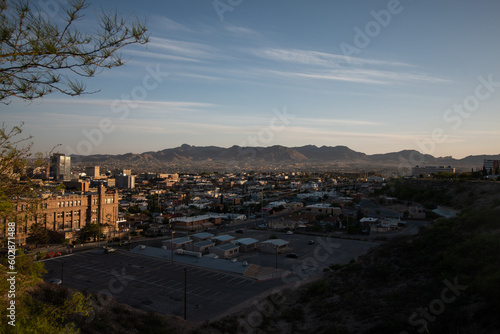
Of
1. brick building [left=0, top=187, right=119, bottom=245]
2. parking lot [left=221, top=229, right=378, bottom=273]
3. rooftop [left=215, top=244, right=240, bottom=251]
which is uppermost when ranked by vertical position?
brick building [left=0, top=187, right=119, bottom=245]

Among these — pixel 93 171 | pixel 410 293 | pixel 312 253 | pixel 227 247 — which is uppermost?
pixel 410 293

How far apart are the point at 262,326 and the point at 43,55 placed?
7.63m

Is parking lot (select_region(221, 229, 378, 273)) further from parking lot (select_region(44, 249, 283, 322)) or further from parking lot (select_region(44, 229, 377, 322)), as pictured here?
parking lot (select_region(44, 249, 283, 322))

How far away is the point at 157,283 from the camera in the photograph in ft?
41.9

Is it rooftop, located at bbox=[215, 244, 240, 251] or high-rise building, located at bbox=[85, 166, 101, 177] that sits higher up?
high-rise building, located at bbox=[85, 166, 101, 177]

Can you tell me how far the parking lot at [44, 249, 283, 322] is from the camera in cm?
1068

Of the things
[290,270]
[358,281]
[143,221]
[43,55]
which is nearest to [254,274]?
[290,270]

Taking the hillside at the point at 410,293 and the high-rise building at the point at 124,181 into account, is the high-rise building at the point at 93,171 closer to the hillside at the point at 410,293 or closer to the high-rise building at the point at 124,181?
the high-rise building at the point at 124,181

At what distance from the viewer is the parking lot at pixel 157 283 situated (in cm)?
1068

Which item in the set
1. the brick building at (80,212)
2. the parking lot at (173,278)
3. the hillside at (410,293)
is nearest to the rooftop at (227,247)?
the parking lot at (173,278)

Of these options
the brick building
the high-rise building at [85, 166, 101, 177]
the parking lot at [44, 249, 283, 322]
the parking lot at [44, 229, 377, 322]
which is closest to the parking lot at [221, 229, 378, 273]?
the parking lot at [44, 229, 377, 322]

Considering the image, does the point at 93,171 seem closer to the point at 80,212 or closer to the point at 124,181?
the point at 124,181

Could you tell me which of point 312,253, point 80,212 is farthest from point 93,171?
point 312,253

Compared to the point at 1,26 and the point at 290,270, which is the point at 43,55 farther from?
the point at 290,270
